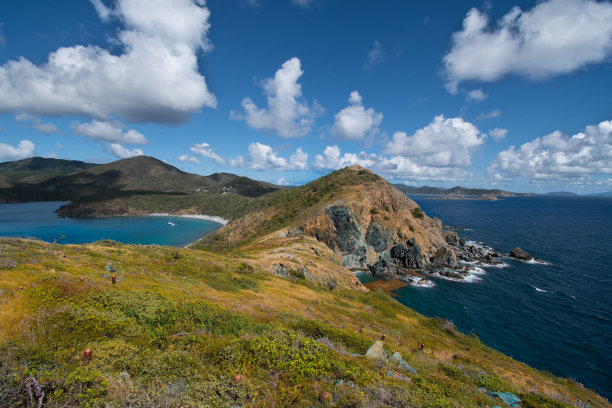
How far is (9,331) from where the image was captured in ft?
23.0

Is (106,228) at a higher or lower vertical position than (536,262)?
higher

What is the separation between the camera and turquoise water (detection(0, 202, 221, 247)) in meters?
110

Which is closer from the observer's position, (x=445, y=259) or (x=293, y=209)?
(x=445, y=259)

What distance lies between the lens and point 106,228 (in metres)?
131

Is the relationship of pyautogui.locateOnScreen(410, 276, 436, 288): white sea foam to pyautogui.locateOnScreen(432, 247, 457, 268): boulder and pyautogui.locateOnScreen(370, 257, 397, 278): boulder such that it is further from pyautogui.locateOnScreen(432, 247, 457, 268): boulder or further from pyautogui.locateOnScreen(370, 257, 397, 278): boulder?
pyautogui.locateOnScreen(432, 247, 457, 268): boulder

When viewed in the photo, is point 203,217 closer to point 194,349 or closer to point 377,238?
point 377,238

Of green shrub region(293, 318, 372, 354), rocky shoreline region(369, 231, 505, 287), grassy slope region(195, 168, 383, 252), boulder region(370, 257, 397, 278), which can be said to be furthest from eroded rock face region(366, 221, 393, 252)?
green shrub region(293, 318, 372, 354)

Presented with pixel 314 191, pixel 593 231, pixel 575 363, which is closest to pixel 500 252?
pixel 575 363

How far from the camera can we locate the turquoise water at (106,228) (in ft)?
362

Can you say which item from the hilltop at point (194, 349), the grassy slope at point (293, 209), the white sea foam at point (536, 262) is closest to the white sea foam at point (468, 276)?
the white sea foam at point (536, 262)

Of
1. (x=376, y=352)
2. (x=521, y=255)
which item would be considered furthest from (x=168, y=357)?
(x=521, y=255)

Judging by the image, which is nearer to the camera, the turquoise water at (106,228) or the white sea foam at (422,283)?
the white sea foam at (422,283)

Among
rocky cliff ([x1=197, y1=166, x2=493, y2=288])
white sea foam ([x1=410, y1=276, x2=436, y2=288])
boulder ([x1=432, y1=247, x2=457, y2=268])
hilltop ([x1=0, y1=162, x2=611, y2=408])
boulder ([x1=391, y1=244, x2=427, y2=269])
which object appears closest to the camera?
hilltop ([x1=0, y1=162, x2=611, y2=408])

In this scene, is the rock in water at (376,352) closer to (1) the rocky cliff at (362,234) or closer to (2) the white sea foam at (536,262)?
(1) the rocky cliff at (362,234)
